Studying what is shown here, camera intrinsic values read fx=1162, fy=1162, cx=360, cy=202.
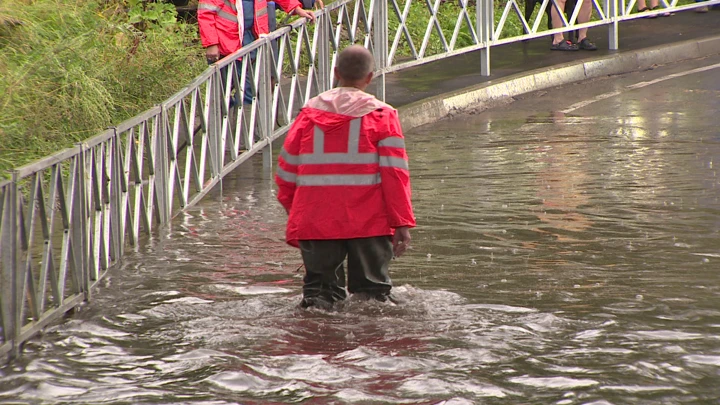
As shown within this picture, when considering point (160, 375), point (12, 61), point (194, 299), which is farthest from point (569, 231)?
point (12, 61)

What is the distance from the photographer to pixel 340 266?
5.49 metres

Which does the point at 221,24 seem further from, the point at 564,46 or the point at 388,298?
the point at 564,46

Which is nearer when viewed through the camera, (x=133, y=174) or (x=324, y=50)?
(x=133, y=174)

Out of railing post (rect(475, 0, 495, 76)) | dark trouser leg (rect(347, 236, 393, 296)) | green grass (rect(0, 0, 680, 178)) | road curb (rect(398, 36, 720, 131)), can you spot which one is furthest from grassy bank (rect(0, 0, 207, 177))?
railing post (rect(475, 0, 495, 76))

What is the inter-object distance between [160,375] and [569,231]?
3253mm

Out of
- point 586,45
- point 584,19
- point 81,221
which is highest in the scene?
point 584,19

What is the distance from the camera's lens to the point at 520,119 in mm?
11812

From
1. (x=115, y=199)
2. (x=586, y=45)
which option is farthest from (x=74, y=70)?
(x=586, y=45)

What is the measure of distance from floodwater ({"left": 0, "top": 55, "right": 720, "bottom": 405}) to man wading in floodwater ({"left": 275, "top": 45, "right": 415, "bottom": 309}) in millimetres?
405

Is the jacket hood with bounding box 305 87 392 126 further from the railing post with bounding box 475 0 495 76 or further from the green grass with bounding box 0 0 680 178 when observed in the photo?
the railing post with bounding box 475 0 495 76

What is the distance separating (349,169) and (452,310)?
2.98ft

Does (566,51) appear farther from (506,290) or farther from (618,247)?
(506,290)

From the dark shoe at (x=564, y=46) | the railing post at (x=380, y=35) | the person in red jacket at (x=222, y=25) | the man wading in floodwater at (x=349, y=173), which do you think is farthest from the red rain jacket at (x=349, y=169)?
the dark shoe at (x=564, y=46)

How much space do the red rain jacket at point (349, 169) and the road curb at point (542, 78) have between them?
6171 mm
